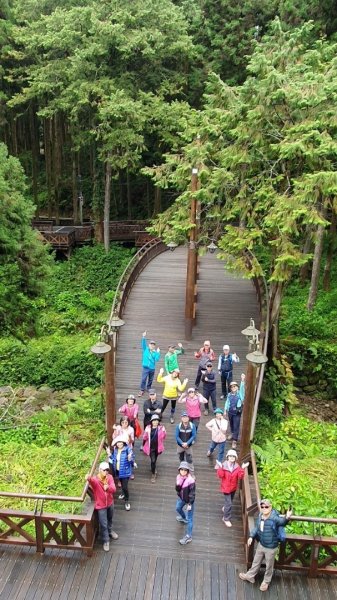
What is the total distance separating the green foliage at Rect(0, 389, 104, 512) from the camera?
1086cm

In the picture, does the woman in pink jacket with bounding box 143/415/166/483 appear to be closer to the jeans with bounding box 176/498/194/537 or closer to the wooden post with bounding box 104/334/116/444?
the jeans with bounding box 176/498/194/537

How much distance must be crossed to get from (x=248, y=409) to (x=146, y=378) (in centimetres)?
369

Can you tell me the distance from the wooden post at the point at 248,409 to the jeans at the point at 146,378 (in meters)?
3.21

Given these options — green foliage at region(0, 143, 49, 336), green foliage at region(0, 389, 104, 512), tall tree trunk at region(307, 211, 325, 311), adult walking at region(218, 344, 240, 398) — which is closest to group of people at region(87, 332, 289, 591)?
adult walking at region(218, 344, 240, 398)

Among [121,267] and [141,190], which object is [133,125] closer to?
[121,267]

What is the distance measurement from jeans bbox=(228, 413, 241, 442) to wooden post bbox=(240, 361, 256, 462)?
582 millimetres

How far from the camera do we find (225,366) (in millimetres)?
12406

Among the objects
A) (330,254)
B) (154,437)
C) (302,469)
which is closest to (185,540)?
(154,437)

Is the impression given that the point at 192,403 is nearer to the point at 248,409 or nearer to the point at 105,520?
the point at 248,409

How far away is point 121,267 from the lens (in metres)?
27.7

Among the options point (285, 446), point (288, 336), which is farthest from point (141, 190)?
point (285, 446)

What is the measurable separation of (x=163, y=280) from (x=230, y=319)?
4214mm

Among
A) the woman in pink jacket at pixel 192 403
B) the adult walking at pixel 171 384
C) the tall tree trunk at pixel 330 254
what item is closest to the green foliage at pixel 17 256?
the adult walking at pixel 171 384

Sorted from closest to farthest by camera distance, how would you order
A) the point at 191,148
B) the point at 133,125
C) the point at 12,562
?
the point at 12,562
the point at 191,148
the point at 133,125
